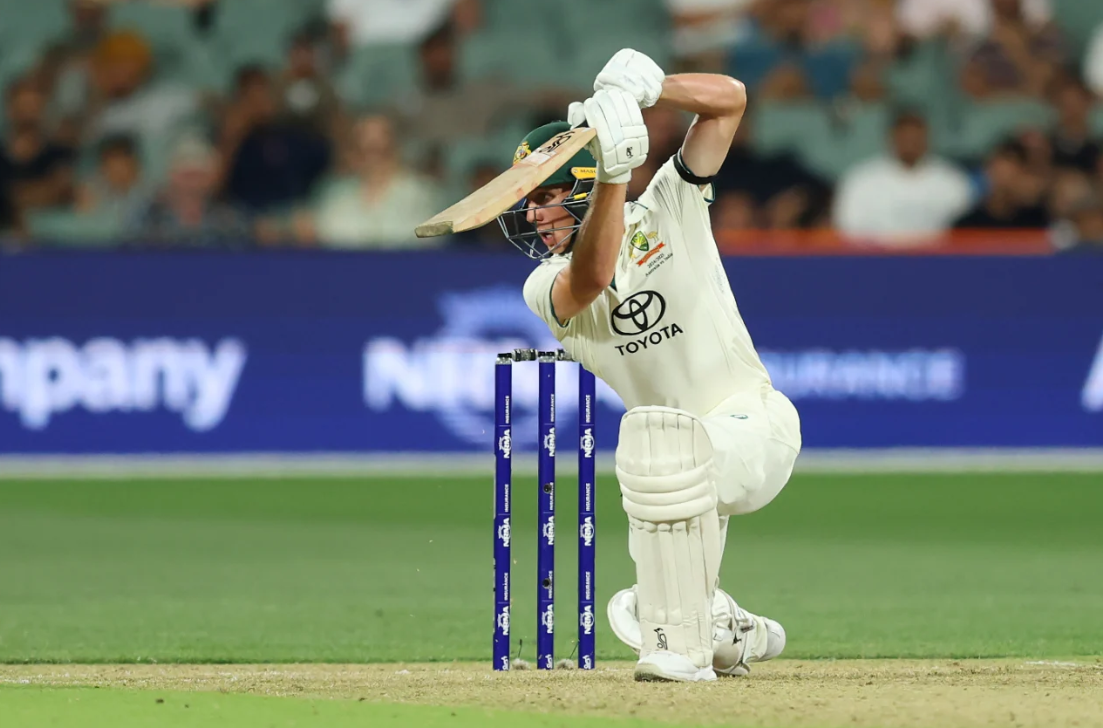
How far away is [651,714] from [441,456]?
7.18 meters

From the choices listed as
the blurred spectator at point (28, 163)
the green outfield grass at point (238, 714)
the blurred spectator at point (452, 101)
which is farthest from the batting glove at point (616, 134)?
the blurred spectator at point (28, 163)

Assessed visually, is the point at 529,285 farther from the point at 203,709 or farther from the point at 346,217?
the point at 346,217

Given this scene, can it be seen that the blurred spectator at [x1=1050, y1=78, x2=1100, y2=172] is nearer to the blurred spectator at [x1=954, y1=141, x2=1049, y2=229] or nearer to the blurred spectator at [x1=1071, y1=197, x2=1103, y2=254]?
the blurred spectator at [x1=1071, y1=197, x2=1103, y2=254]

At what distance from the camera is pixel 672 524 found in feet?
16.3

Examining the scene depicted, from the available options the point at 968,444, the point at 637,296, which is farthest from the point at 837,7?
the point at 637,296

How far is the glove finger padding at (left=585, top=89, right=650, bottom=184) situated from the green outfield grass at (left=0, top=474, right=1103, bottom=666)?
2223 mm

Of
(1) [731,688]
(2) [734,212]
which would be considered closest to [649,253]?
(1) [731,688]

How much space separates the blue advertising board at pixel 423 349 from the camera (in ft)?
37.6

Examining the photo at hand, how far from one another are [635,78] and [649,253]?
543 mm

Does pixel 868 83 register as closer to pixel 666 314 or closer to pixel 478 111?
pixel 478 111

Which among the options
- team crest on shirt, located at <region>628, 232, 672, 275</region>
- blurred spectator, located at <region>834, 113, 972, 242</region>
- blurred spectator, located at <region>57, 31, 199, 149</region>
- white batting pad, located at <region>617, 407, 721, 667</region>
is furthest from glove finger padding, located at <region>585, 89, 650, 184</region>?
blurred spectator, located at <region>57, 31, 199, 149</region>

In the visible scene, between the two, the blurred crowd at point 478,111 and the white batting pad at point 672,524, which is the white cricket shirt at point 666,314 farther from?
the blurred crowd at point 478,111

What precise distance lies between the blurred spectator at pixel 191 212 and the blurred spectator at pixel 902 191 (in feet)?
13.8

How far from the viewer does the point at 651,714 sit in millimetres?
4477
